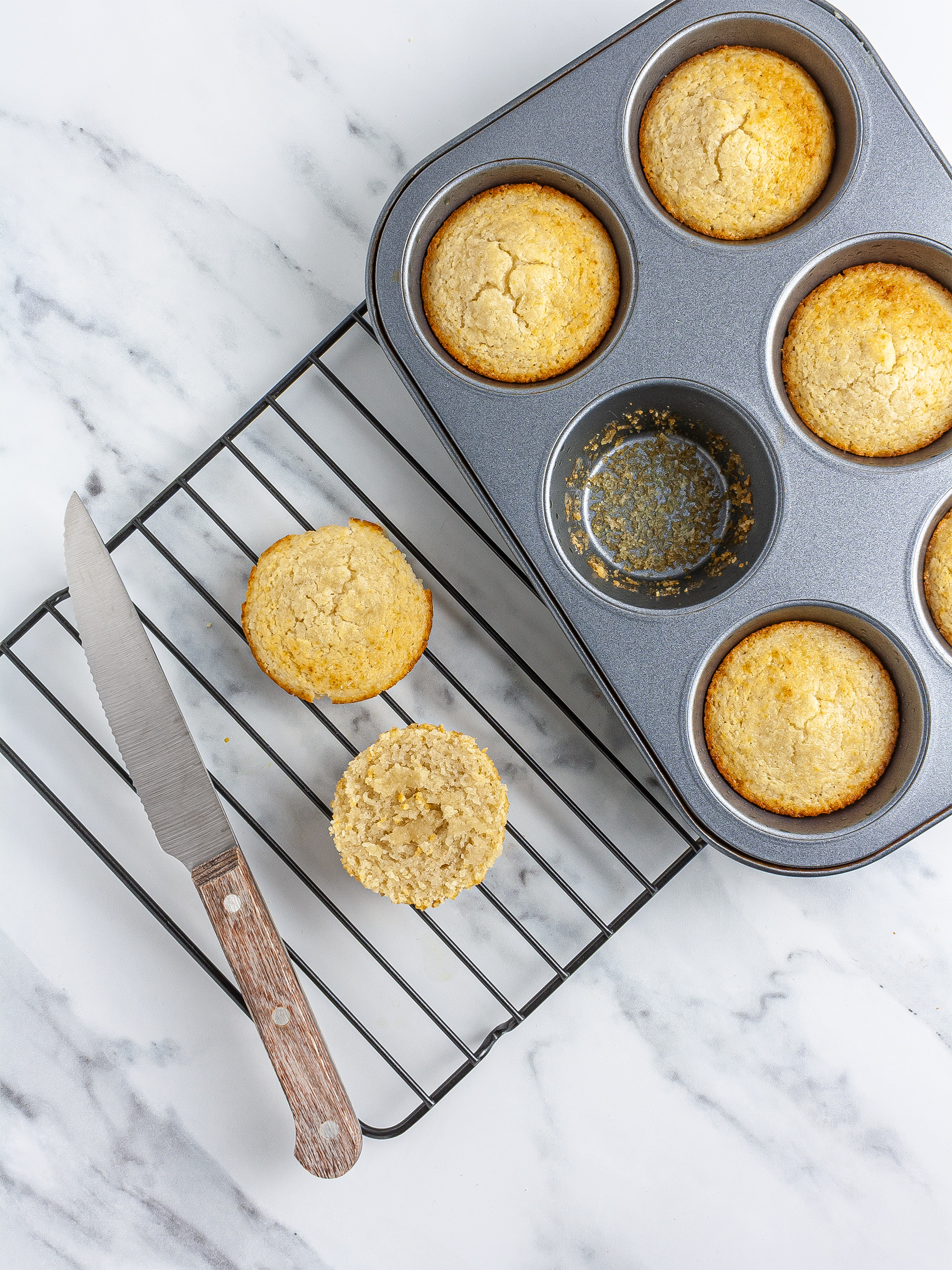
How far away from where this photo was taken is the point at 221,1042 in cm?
187

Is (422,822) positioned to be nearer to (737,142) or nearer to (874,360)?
(874,360)

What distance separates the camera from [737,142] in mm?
1588

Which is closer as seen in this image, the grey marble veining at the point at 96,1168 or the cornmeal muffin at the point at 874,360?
the cornmeal muffin at the point at 874,360

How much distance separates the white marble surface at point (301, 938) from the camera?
1.87 meters

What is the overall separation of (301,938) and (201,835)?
0.37 metres

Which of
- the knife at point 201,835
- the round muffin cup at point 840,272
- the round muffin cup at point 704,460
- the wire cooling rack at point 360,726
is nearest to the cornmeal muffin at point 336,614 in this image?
the wire cooling rack at point 360,726

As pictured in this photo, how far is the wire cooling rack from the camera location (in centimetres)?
185

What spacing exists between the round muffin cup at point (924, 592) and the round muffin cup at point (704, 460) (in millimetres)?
269

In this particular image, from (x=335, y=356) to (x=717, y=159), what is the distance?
873mm

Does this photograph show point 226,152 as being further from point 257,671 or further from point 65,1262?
point 65,1262

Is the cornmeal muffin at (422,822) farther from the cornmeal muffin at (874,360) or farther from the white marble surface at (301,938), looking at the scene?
the cornmeal muffin at (874,360)

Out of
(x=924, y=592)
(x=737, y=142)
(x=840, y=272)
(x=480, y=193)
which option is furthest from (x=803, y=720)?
(x=480, y=193)

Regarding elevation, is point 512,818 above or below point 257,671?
below

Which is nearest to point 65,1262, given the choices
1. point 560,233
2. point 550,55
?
point 560,233
